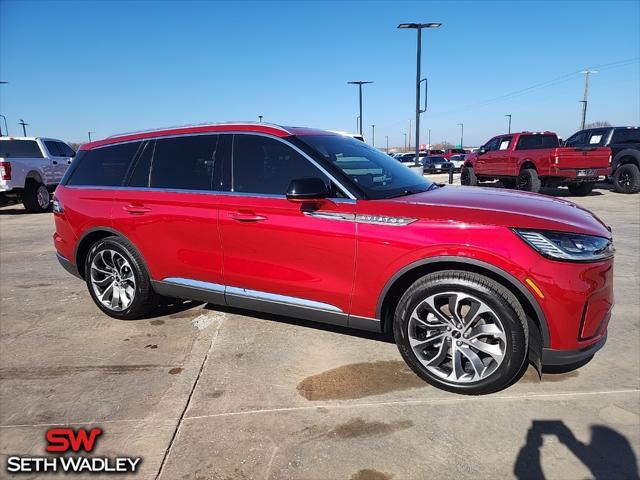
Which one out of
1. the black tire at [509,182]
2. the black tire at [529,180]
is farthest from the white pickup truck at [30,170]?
the black tire at [509,182]

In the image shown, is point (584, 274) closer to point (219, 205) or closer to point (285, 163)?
point (285, 163)

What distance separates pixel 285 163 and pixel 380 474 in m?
2.20

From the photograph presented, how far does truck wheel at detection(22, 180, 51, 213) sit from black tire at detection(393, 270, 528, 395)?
12.8 meters

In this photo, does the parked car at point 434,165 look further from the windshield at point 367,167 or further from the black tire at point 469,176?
the windshield at point 367,167

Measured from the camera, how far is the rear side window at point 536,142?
43.4ft

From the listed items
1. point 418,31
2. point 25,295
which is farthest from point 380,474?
point 418,31

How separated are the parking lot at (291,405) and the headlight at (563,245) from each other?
3.04 feet

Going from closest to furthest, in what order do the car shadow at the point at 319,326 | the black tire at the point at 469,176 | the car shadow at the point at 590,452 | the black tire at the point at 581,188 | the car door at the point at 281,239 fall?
1. the car shadow at the point at 590,452
2. the car door at the point at 281,239
3. the car shadow at the point at 319,326
4. the black tire at the point at 581,188
5. the black tire at the point at 469,176

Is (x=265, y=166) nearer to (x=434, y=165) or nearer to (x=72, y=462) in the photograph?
(x=72, y=462)

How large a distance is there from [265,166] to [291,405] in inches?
70.3

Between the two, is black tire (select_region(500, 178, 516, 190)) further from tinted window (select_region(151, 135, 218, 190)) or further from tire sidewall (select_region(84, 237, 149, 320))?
tire sidewall (select_region(84, 237, 149, 320))

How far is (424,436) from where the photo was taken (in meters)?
2.42

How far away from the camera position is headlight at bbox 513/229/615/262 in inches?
100.0

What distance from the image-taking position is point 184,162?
148 inches
